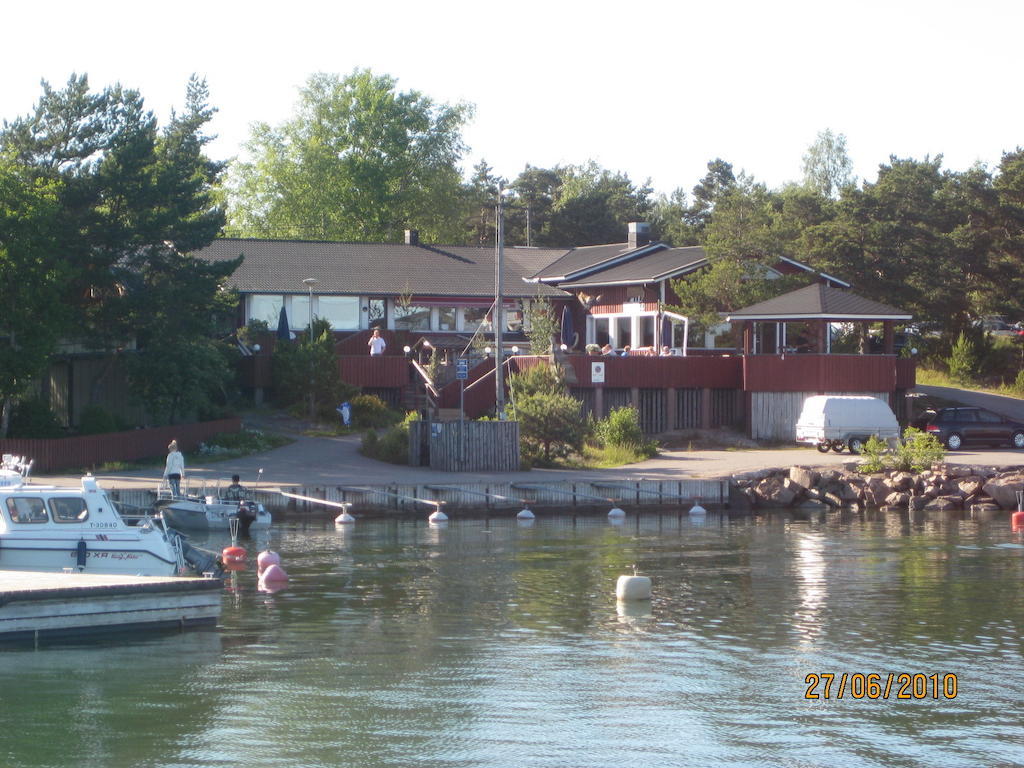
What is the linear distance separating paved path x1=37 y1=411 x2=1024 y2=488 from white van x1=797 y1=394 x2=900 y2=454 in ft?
1.83

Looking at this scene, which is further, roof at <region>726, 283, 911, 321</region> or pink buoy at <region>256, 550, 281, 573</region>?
roof at <region>726, 283, 911, 321</region>

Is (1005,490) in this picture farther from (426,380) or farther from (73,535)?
(73,535)

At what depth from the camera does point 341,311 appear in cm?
5866

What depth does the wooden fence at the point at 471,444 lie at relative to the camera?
43.8 metres

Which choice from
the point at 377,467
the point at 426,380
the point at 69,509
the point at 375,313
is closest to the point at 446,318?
the point at 375,313

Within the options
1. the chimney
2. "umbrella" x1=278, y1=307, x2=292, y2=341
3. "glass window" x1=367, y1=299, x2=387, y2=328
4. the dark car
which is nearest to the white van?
the dark car

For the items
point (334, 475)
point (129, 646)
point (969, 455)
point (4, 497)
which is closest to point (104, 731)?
point (129, 646)

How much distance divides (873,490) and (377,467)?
15954mm

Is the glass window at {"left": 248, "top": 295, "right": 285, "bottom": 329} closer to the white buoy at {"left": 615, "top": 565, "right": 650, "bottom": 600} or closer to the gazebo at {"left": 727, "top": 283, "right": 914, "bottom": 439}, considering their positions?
the gazebo at {"left": 727, "top": 283, "right": 914, "bottom": 439}

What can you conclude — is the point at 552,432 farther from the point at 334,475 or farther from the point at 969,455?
the point at 969,455

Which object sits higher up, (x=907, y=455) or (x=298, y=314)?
(x=298, y=314)

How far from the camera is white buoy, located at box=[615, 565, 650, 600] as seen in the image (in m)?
26.0

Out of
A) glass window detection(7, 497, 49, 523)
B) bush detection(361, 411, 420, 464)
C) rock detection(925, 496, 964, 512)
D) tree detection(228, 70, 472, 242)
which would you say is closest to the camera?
glass window detection(7, 497, 49, 523)
